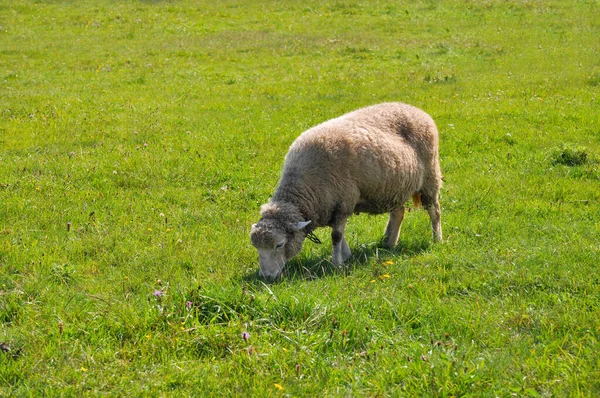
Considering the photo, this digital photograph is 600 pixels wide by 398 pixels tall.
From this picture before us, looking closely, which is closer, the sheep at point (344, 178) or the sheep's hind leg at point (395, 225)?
the sheep at point (344, 178)

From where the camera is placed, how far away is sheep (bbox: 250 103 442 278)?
25.8ft

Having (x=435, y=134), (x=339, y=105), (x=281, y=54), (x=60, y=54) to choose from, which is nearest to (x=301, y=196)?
(x=435, y=134)

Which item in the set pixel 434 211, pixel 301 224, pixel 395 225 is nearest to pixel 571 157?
pixel 434 211

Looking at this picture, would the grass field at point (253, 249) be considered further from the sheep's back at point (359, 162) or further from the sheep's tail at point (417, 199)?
the sheep's back at point (359, 162)

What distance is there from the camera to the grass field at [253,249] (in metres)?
5.30

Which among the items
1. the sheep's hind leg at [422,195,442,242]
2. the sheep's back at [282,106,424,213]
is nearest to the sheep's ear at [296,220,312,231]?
the sheep's back at [282,106,424,213]

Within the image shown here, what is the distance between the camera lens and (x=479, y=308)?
20.5ft

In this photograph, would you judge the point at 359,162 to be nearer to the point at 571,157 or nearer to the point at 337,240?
the point at 337,240

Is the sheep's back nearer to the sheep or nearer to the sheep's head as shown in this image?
the sheep

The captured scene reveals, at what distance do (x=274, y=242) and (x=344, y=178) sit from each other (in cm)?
132

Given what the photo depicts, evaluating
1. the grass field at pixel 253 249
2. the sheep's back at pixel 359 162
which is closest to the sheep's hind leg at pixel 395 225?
the grass field at pixel 253 249

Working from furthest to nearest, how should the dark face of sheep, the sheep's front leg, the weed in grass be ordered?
the weed in grass, the sheep's front leg, the dark face of sheep

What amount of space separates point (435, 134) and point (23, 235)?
221 inches

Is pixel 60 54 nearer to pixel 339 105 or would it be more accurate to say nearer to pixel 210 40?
pixel 210 40
